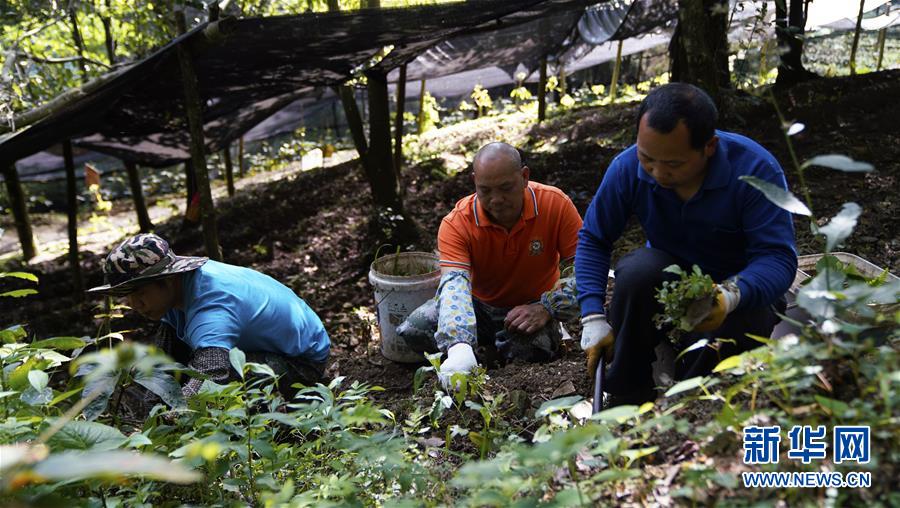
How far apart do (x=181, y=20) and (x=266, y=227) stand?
7.17 ft

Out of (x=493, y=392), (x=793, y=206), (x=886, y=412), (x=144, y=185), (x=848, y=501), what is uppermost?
(x=793, y=206)

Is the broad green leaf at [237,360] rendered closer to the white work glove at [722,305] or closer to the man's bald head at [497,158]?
the white work glove at [722,305]

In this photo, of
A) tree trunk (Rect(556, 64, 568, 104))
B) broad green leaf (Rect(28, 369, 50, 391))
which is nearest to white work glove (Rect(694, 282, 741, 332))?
broad green leaf (Rect(28, 369, 50, 391))

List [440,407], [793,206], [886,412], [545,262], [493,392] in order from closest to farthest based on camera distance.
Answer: [886,412] < [793,206] < [440,407] < [493,392] < [545,262]

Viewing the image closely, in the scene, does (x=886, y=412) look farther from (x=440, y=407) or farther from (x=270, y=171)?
(x=270, y=171)

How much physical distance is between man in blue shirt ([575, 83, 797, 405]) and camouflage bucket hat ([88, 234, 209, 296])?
1686 millimetres

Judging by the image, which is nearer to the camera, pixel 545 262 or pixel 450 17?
pixel 545 262

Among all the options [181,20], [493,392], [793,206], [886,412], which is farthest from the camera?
[181,20]

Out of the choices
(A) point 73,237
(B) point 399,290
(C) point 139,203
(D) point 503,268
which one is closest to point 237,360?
(D) point 503,268

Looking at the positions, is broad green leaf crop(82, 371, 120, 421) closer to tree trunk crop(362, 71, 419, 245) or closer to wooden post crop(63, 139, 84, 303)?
tree trunk crop(362, 71, 419, 245)

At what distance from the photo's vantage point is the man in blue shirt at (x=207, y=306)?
2451mm

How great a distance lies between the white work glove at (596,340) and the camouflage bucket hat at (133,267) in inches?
63.4

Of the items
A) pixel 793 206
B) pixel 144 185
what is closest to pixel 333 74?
pixel 793 206

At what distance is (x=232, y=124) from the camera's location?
6.66 metres
